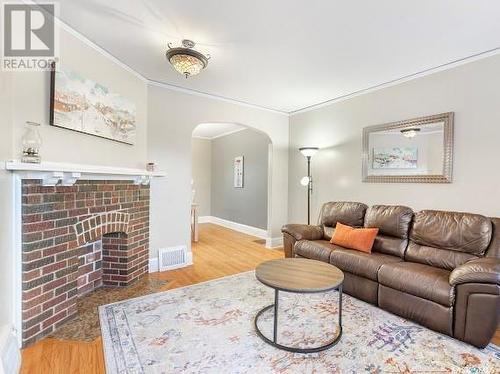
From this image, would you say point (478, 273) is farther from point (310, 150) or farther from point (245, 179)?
point (245, 179)

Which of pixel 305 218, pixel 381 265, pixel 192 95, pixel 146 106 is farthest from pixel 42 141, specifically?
pixel 305 218

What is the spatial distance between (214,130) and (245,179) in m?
1.50

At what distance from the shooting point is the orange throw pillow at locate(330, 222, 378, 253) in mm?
2938

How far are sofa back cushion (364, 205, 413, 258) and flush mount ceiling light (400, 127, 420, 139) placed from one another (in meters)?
0.91

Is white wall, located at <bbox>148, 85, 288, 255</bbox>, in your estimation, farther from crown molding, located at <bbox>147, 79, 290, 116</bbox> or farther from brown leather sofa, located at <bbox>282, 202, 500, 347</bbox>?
brown leather sofa, located at <bbox>282, 202, 500, 347</bbox>

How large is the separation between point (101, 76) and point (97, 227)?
1.53 metres

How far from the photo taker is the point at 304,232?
3494 millimetres

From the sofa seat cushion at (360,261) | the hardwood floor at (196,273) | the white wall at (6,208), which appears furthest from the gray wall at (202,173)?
the white wall at (6,208)

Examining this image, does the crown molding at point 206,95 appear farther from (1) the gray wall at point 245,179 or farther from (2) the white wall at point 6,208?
(2) the white wall at point 6,208

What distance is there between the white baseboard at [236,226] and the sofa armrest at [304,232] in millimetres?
2137

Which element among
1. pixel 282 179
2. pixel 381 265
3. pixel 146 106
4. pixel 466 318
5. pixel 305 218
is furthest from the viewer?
pixel 282 179

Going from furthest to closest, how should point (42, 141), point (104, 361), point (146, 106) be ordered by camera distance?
1. point (146, 106)
2. point (42, 141)
3. point (104, 361)

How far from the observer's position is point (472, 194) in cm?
273

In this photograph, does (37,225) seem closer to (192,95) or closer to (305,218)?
(192,95)
